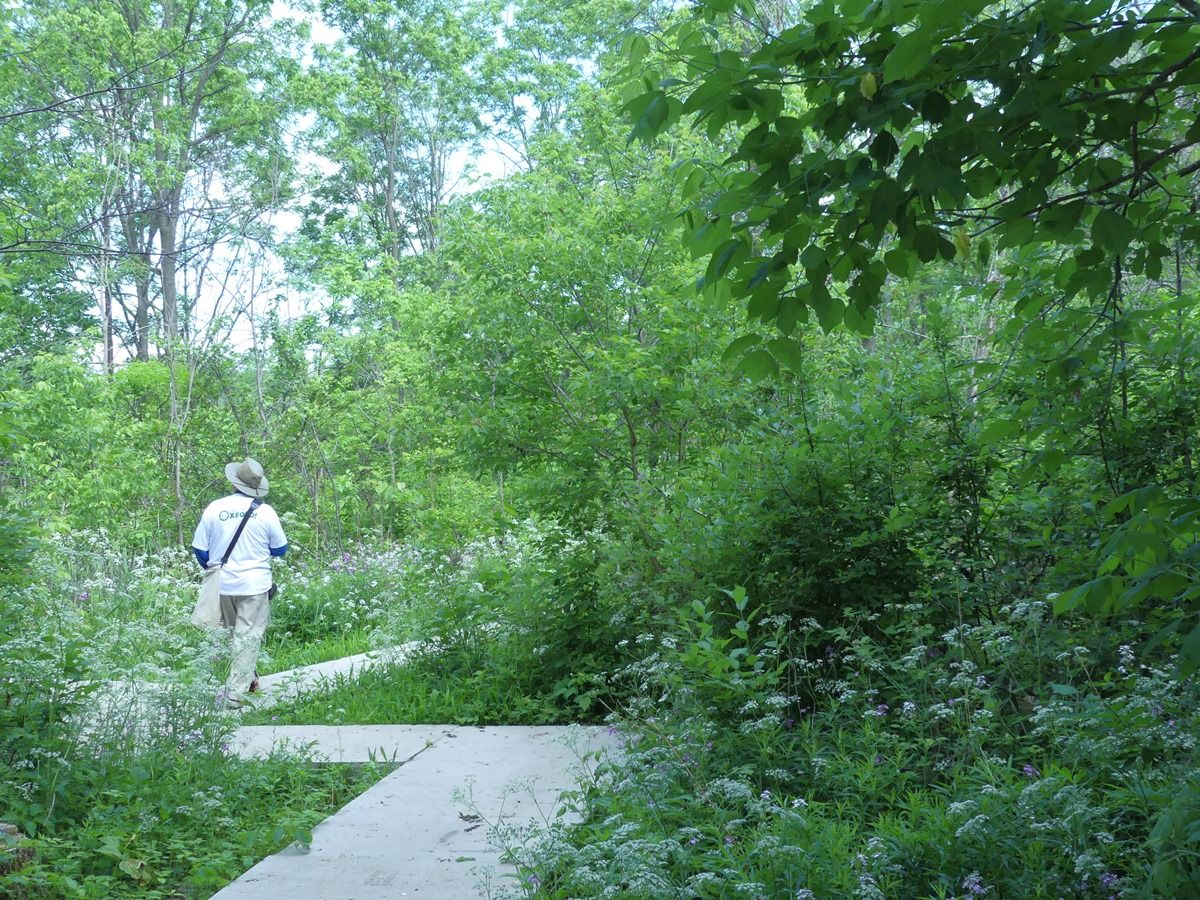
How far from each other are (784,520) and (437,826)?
2.48m

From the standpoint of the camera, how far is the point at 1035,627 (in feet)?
14.8

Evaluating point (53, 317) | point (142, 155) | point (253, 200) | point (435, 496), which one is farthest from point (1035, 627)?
point (53, 317)

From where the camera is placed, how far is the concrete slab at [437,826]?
4.09 meters

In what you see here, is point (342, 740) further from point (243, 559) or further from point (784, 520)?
point (784, 520)

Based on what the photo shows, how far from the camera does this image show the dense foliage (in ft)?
8.66

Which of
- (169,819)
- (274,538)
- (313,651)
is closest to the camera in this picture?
(169,819)

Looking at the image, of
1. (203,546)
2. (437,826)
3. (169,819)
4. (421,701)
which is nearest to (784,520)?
(437,826)

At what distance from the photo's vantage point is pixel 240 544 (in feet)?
27.3

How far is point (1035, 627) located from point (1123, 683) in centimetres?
41

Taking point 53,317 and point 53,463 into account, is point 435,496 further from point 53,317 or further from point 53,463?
point 53,317

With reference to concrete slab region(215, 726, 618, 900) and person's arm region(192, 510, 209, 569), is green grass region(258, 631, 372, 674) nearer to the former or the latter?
person's arm region(192, 510, 209, 569)

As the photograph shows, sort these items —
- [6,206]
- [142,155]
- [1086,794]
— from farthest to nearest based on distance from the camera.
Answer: [142,155], [6,206], [1086,794]

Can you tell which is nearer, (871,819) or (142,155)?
(871,819)

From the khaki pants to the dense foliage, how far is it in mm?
530
